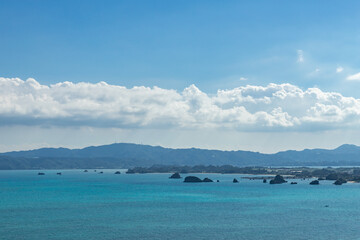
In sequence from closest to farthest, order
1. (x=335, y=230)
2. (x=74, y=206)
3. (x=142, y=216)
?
1. (x=335, y=230)
2. (x=142, y=216)
3. (x=74, y=206)

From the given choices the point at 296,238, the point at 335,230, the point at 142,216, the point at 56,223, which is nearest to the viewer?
the point at 296,238

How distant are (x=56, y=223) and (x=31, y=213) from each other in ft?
72.9

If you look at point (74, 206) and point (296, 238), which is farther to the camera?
point (74, 206)

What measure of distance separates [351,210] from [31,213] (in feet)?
304

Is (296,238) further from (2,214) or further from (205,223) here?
(2,214)

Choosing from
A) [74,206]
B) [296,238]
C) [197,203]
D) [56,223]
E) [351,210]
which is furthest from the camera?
[197,203]

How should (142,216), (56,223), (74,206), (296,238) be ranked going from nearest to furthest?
(296,238), (56,223), (142,216), (74,206)

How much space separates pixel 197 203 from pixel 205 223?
45778 mm

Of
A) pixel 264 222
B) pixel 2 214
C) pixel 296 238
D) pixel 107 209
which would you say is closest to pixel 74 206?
pixel 107 209

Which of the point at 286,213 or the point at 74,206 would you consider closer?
the point at 286,213

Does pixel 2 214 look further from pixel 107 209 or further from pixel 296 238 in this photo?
pixel 296 238

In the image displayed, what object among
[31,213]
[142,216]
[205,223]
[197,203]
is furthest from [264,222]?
[31,213]

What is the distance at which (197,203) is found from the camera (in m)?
144

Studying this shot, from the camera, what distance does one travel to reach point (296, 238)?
80.7 metres
